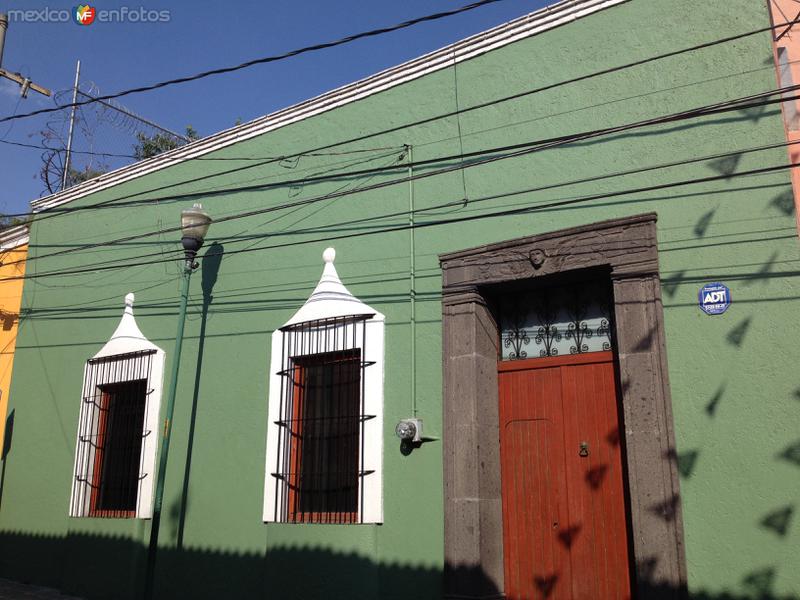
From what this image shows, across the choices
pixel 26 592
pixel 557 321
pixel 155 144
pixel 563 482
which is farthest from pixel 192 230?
pixel 155 144

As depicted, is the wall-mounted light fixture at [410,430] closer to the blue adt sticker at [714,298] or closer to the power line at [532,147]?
the power line at [532,147]

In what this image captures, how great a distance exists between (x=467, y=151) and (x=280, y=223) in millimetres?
2219

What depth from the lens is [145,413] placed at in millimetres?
8078

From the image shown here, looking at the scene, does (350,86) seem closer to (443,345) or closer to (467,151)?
(467,151)

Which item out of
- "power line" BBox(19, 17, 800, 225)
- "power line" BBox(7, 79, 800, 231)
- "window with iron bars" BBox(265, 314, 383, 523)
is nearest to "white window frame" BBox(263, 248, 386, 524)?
"window with iron bars" BBox(265, 314, 383, 523)

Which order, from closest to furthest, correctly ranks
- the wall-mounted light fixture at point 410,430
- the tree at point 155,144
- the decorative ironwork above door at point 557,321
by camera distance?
the decorative ironwork above door at point 557,321 < the wall-mounted light fixture at point 410,430 < the tree at point 155,144

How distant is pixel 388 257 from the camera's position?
6805mm

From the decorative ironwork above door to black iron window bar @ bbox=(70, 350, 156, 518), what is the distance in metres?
4.12

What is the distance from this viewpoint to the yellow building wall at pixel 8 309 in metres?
9.73

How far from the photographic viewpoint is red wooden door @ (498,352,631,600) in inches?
213

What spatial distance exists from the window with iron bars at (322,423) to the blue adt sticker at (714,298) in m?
2.73

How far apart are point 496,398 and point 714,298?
1.93m

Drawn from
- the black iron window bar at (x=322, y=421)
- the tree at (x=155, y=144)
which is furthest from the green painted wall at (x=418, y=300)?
the tree at (x=155, y=144)

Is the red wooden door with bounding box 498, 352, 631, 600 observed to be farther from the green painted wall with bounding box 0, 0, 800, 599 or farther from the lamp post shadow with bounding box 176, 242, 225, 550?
the lamp post shadow with bounding box 176, 242, 225, 550
